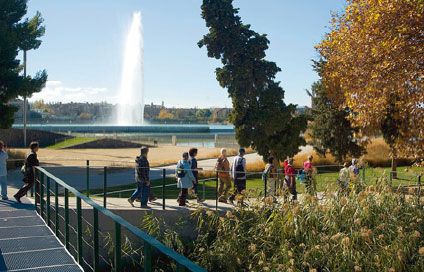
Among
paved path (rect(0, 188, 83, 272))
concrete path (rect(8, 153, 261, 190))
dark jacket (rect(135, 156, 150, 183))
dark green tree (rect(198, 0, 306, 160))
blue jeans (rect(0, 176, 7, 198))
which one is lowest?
concrete path (rect(8, 153, 261, 190))

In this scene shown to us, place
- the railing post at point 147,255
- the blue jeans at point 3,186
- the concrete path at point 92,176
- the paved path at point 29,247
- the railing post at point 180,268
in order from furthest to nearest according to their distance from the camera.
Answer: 1. the concrete path at point 92,176
2. the blue jeans at point 3,186
3. the paved path at point 29,247
4. the railing post at point 147,255
5. the railing post at point 180,268

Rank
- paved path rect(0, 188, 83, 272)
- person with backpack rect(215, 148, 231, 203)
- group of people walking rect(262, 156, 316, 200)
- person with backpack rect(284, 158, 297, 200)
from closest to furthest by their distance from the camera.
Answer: paved path rect(0, 188, 83, 272) < group of people walking rect(262, 156, 316, 200) < person with backpack rect(215, 148, 231, 203) < person with backpack rect(284, 158, 297, 200)

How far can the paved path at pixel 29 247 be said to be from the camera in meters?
7.17

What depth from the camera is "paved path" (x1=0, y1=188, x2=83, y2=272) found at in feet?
23.5

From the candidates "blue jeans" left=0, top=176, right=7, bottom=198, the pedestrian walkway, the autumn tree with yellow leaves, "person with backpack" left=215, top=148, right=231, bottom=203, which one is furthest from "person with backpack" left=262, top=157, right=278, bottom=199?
"blue jeans" left=0, top=176, right=7, bottom=198

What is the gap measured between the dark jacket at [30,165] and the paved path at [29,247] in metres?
2.14

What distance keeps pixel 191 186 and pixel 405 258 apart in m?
5.91

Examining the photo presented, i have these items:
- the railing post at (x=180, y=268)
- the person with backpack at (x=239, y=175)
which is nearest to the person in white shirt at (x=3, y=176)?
the person with backpack at (x=239, y=175)

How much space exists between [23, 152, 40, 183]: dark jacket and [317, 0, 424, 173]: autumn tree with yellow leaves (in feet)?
30.4

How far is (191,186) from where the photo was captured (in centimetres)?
1366

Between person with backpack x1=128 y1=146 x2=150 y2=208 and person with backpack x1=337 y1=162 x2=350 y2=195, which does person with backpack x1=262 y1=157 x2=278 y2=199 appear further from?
person with backpack x1=128 y1=146 x2=150 y2=208

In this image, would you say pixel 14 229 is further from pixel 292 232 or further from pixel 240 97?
pixel 240 97

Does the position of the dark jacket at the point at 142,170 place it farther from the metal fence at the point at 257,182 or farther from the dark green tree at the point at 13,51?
the dark green tree at the point at 13,51

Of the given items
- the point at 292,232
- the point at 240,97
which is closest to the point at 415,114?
the point at 292,232
